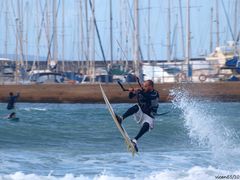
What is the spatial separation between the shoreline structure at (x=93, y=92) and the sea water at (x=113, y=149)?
2.61 meters

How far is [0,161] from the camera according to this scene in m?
17.3

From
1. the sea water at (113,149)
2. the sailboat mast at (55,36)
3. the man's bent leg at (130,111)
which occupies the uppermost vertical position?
the sailboat mast at (55,36)

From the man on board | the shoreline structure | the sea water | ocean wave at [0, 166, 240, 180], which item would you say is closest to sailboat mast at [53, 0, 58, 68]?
the shoreline structure

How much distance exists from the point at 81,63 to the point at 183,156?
102ft

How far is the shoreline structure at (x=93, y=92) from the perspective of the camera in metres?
36.4

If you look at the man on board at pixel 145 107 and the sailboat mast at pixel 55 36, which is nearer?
the man on board at pixel 145 107

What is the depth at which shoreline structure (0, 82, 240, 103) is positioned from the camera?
3644 cm

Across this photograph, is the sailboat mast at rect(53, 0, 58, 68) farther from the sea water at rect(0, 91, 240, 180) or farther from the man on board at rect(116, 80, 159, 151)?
the man on board at rect(116, 80, 159, 151)

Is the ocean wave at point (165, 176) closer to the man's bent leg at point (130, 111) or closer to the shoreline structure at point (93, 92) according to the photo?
the man's bent leg at point (130, 111)

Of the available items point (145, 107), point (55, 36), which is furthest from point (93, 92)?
point (145, 107)

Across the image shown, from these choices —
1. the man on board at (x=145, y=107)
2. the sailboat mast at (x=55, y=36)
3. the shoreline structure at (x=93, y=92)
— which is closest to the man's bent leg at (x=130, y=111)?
the man on board at (x=145, y=107)

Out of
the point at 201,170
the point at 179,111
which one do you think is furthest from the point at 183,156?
the point at 179,111

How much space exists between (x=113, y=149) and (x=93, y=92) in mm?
15456

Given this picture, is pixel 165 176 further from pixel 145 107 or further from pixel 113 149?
pixel 113 149
